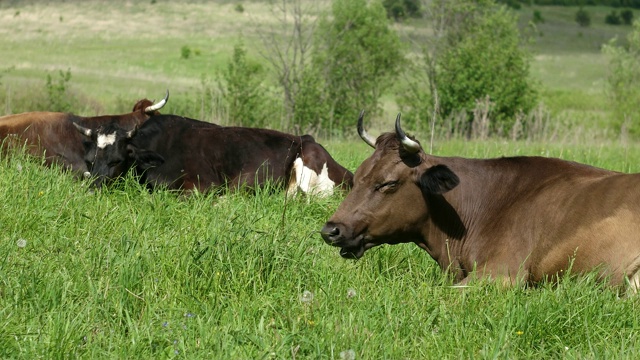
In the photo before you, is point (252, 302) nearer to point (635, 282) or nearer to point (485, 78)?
point (635, 282)

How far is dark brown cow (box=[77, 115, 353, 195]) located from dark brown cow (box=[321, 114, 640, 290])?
398 cm

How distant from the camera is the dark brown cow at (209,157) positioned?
37.3 ft

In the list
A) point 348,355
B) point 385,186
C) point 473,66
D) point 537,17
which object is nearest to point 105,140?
point 385,186

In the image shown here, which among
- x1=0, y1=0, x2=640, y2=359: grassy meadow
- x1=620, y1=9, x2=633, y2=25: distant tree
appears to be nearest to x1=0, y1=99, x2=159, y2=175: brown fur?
x1=0, y1=0, x2=640, y2=359: grassy meadow

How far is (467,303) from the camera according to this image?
5758 millimetres

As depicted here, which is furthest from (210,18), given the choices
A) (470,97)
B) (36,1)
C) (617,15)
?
(470,97)

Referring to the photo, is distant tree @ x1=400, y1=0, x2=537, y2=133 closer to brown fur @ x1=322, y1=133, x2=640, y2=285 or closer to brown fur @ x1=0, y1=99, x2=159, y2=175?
brown fur @ x1=0, y1=99, x2=159, y2=175

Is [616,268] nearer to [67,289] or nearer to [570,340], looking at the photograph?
[570,340]

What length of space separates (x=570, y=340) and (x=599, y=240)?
1281mm

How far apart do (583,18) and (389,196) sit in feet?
381

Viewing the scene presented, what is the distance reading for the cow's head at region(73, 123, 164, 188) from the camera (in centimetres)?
1113

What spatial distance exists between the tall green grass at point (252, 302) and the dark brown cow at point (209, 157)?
12.6ft

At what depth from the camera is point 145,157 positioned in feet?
37.7

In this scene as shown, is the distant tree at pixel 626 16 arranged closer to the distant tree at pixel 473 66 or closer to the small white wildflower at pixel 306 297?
the distant tree at pixel 473 66
